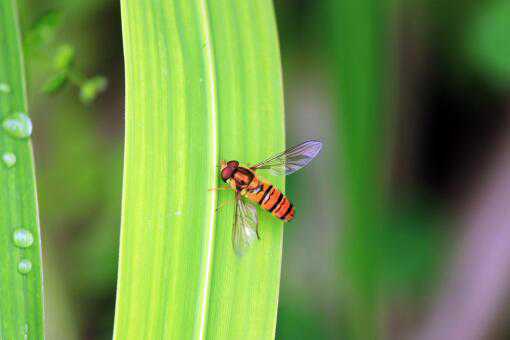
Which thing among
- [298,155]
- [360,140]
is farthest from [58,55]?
[360,140]

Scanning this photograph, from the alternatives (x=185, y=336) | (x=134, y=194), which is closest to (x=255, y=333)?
(x=185, y=336)

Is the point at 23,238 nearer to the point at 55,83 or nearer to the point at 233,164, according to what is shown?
the point at 233,164

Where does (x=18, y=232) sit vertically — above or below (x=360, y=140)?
below

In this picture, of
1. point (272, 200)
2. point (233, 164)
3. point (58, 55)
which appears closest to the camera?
point (233, 164)

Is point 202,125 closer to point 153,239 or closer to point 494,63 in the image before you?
point 153,239

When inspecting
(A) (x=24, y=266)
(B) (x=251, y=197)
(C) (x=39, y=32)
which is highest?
(C) (x=39, y=32)
